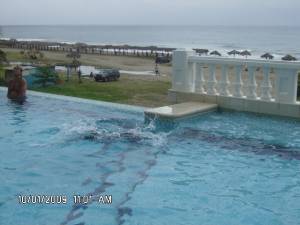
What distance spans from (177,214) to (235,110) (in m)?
6.87

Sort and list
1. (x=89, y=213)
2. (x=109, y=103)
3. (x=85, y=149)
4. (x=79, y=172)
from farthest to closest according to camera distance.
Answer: (x=109, y=103), (x=85, y=149), (x=79, y=172), (x=89, y=213)

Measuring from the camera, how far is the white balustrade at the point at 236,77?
11.4 meters

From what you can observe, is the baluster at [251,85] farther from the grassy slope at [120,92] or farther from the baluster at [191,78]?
the grassy slope at [120,92]

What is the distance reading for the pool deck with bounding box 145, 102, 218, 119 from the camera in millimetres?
11141

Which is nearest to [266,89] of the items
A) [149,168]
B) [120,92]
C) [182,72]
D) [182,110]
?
[182,110]

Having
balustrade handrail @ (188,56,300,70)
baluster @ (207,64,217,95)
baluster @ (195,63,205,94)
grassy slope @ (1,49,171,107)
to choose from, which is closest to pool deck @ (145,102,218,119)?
baluster @ (207,64,217,95)

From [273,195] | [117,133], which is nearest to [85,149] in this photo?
[117,133]

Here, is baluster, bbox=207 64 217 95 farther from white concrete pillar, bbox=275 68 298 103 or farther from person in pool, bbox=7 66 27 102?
person in pool, bbox=7 66 27 102

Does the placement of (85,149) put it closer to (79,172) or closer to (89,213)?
(79,172)

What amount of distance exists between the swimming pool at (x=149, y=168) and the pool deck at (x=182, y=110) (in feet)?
0.84

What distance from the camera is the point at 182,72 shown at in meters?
13.3

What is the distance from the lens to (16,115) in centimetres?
1238
